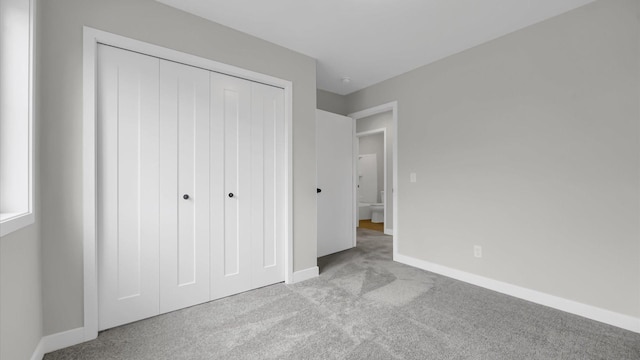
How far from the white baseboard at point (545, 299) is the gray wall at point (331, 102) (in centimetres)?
264

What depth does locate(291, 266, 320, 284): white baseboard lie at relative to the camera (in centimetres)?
271

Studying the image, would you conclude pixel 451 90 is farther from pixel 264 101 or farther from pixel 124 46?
pixel 124 46

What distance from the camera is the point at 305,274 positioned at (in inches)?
110

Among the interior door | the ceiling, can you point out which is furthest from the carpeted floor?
the ceiling

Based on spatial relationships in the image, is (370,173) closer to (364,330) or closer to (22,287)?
(364,330)

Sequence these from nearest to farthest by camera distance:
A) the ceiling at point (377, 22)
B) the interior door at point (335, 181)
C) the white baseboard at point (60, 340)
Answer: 1. the white baseboard at point (60, 340)
2. the ceiling at point (377, 22)
3. the interior door at point (335, 181)

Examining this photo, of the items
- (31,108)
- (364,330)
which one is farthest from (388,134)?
(31,108)

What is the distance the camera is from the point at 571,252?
6.89 feet

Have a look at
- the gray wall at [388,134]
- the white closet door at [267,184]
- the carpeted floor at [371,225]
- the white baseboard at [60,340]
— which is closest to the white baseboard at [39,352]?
the white baseboard at [60,340]

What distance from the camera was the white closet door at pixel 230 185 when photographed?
228 cm

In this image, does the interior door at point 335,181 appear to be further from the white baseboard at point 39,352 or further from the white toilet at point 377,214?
the white baseboard at point 39,352

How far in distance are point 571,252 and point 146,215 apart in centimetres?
346

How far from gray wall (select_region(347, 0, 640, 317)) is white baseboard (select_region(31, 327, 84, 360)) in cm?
325

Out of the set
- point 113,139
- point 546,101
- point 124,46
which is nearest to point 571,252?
point 546,101
